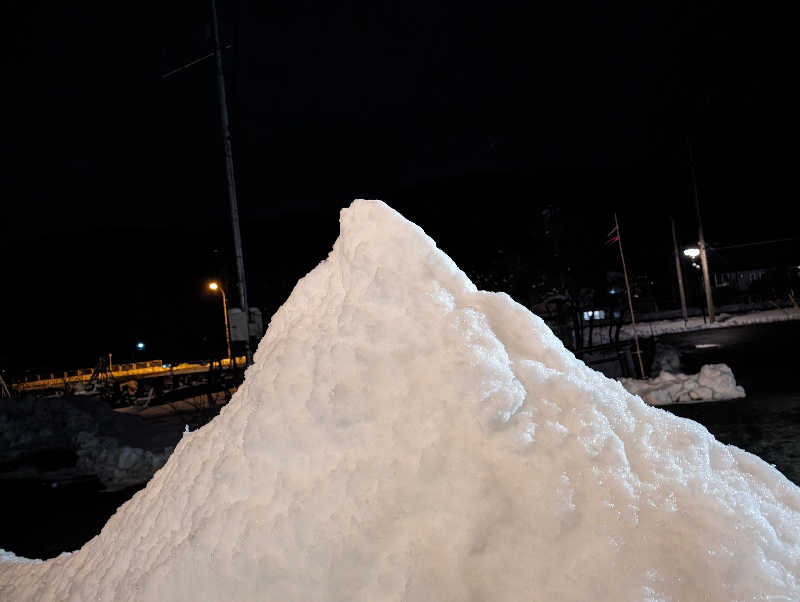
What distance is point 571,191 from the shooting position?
91938mm

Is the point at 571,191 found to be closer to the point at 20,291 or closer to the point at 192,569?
the point at 20,291

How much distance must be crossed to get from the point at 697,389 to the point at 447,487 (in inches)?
415

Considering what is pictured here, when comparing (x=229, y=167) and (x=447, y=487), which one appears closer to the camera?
(x=447, y=487)

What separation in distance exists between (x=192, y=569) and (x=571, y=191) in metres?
97.1

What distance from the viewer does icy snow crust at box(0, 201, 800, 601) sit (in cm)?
169

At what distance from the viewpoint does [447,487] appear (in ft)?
6.18

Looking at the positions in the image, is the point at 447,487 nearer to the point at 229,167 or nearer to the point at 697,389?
the point at 697,389

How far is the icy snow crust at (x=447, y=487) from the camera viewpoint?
5.55 feet

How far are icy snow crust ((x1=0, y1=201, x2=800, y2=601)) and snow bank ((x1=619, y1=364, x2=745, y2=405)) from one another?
9171mm

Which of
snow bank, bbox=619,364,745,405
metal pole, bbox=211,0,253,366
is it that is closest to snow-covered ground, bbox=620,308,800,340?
snow bank, bbox=619,364,745,405

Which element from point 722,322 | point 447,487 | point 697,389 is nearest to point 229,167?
point 697,389

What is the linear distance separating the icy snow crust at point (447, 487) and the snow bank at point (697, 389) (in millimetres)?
9171

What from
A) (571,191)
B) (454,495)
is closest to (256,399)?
(454,495)

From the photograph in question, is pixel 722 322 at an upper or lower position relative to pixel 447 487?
lower
